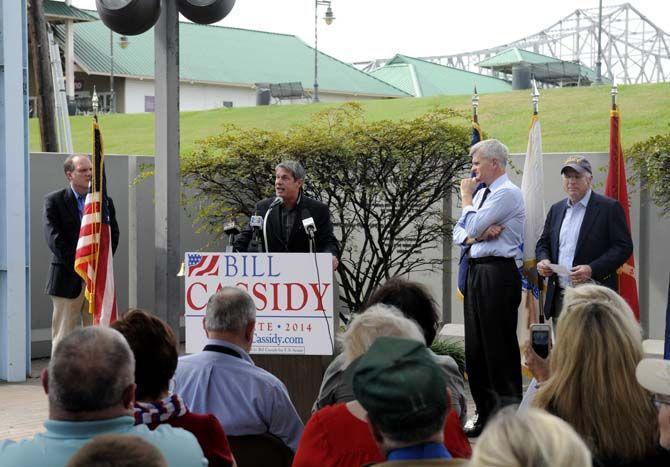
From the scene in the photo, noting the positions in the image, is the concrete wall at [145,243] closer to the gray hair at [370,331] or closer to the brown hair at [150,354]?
the gray hair at [370,331]

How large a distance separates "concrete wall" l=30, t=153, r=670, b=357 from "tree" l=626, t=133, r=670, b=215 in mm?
657

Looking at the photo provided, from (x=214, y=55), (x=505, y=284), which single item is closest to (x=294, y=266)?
(x=505, y=284)

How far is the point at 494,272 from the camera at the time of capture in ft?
24.4

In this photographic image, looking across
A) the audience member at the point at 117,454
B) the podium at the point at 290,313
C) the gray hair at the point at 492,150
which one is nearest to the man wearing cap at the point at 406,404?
the audience member at the point at 117,454

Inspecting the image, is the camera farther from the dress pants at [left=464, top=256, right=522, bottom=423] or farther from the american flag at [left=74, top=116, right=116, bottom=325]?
the american flag at [left=74, top=116, right=116, bottom=325]

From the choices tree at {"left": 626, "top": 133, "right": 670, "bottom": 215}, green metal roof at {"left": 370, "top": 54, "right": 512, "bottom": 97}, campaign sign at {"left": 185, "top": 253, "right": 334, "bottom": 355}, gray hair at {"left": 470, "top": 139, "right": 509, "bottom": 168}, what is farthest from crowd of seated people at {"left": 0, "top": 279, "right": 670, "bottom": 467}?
green metal roof at {"left": 370, "top": 54, "right": 512, "bottom": 97}

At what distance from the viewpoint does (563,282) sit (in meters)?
7.80

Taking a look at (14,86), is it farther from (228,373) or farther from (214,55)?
(214,55)

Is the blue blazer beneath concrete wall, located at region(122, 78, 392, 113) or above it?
beneath

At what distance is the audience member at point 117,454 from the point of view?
88.6 inches

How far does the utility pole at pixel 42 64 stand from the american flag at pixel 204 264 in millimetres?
8908

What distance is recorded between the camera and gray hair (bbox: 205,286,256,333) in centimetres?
462

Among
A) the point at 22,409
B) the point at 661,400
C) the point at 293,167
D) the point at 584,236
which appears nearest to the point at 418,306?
the point at 661,400

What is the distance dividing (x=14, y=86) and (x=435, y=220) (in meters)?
4.77
